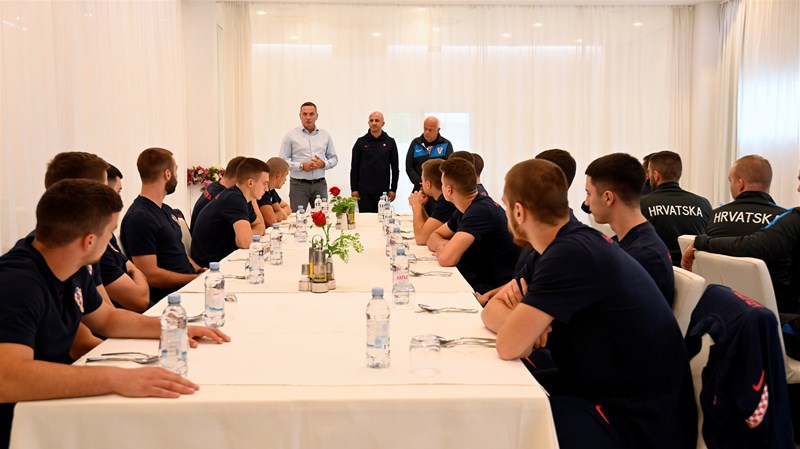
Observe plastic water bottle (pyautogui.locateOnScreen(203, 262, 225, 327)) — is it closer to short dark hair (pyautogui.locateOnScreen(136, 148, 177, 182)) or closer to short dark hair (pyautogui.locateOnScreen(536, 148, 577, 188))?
short dark hair (pyautogui.locateOnScreen(136, 148, 177, 182))

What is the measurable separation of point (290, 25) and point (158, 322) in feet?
29.1

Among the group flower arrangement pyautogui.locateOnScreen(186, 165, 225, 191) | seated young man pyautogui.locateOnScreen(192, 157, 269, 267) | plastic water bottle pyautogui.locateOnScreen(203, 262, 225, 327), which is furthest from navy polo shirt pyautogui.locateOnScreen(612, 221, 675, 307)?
flower arrangement pyautogui.locateOnScreen(186, 165, 225, 191)

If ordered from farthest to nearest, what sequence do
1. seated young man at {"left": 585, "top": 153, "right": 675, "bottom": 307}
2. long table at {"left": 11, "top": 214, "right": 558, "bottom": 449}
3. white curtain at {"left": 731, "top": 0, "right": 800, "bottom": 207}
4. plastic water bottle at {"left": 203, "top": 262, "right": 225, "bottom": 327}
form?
white curtain at {"left": 731, "top": 0, "right": 800, "bottom": 207} < seated young man at {"left": 585, "top": 153, "right": 675, "bottom": 307} < plastic water bottle at {"left": 203, "top": 262, "right": 225, "bottom": 327} < long table at {"left": 11, "top": 214, "right": 558, "bottom": 449}

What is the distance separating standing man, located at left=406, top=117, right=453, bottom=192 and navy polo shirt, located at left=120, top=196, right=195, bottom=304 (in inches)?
206

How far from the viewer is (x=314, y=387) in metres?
1.95

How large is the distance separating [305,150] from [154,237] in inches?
215

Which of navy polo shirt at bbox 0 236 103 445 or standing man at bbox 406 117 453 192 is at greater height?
standing man at bbox 406 117 453 192

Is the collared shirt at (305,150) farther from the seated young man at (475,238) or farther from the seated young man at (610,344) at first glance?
the seated young man at (610,344)

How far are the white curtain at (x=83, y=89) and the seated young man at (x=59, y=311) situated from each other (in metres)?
2.55

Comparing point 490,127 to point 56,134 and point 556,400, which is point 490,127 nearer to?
point 56,134

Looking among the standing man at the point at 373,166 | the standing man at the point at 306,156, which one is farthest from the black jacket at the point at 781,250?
the standing man at the point at 306,156

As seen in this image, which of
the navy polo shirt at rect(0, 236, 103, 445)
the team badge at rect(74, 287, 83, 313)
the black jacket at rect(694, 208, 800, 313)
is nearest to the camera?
the navy polo shirt at rect(0, 236, 103, 445)

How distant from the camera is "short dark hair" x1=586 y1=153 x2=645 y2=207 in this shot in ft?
Result: 9.68

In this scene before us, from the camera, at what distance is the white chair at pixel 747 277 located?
10.5 feet
